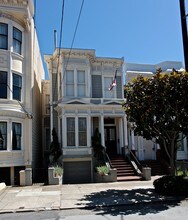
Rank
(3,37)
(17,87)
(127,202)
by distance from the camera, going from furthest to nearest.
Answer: (17,87) → (3,37) → (127,202)

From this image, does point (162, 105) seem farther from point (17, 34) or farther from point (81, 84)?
point (17, 34)

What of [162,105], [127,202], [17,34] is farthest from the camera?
[17,34]

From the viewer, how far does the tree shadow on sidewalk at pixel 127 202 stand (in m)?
9.32

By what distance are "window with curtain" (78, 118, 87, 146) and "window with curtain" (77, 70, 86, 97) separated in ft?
6.52

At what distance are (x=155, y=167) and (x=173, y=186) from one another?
30.5 feet

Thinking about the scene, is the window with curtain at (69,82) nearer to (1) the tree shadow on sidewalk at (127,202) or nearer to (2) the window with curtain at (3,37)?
(2) the window with curtain at (3,37)

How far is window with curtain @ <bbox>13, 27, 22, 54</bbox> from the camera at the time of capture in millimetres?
18172

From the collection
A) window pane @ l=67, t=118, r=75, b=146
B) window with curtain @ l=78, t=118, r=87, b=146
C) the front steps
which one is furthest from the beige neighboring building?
the front steps

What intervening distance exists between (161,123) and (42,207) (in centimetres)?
602

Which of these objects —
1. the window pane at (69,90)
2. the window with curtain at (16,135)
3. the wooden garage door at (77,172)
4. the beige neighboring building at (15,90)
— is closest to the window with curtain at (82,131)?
the wooden garage door at (77,172)

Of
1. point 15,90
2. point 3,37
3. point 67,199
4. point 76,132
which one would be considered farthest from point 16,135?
point 67,199

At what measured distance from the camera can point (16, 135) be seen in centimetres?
A: 1752

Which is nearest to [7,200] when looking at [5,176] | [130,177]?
[5,176]

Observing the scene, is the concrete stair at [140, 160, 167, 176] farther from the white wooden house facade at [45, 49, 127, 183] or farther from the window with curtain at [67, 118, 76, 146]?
the window with curtain at [67, 118, 76, 146]
